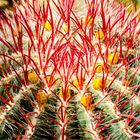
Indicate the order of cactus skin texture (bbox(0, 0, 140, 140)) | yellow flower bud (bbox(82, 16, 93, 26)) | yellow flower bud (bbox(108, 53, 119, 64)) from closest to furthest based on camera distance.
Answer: cactus skin texture (bbox(0, 0, 140, 140))
yellow flower bud (bbox(108, 53, 119, 64))
yellow flower bud (bbox(82, 16, 93, 26))

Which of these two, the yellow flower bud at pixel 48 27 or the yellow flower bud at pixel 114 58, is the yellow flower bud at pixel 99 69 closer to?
the yellow flower bud at pixel 114 58

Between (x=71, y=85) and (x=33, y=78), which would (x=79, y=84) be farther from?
(x=33, y=78)

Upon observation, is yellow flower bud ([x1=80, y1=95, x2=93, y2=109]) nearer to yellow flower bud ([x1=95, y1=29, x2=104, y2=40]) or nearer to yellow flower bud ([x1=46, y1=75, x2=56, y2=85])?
yellow flower bud ([x1=46, y1=75, x2=56, y2=85])

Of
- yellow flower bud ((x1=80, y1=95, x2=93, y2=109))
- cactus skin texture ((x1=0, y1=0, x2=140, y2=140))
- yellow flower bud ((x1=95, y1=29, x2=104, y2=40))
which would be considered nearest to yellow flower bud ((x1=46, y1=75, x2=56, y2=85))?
cactus skin texture ((x1=0, y1=0, x2=140, y2=140))

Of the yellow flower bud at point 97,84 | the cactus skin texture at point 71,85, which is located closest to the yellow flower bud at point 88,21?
the cactus skin texture at point 71,85

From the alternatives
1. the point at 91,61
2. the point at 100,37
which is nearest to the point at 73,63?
the point at 91,61

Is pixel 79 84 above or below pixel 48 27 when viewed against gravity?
below

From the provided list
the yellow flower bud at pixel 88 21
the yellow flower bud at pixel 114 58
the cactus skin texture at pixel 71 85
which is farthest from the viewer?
the yellow flower bud at pixel 88 21

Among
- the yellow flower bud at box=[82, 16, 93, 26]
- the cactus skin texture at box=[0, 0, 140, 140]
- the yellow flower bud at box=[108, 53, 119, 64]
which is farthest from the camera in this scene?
the yellow flower bud at box=[82, 16, 93, 26]

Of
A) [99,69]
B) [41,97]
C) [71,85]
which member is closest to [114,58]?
[99,69]

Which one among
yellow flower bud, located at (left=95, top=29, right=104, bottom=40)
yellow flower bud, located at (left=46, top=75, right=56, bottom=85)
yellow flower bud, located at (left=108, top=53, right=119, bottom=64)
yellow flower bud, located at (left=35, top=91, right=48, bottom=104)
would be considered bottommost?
yellow flower bud, located at (left=35, top=91, right=48, bottom=104)
